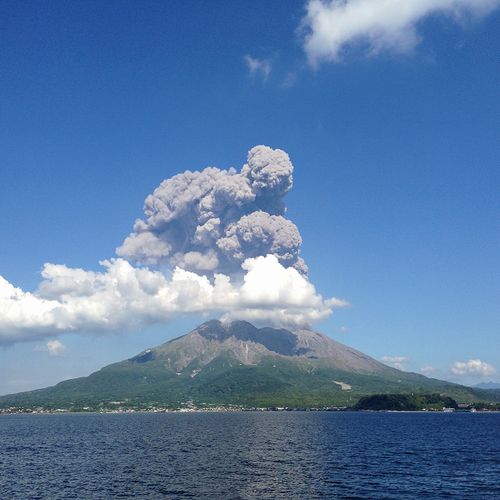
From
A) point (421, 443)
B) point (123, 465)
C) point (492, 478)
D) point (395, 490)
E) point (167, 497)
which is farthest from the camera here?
point (421, 443)

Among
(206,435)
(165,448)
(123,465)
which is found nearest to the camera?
(123,465)

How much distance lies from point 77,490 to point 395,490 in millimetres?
49379

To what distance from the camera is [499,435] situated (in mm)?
182500

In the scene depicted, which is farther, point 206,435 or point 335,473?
point 206,435

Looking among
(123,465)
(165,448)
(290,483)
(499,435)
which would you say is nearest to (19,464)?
(123,465)

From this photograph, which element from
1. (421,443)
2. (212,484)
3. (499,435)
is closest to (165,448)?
(212,484)

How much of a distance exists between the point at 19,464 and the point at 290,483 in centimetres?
6211

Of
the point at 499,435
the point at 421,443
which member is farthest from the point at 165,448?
the point at 499,435

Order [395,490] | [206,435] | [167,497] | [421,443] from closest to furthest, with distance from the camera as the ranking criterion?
[167,497] → [395,490] → [421,443] → [206,435]

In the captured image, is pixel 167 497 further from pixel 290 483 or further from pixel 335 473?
pixel 335 473

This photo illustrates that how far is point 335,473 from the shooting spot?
97.4m

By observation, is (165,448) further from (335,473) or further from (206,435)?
(335,473)

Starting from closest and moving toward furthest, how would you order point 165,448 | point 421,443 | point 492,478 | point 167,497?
point 167,497 → point 492,478 → point 165,448 → point 421,443

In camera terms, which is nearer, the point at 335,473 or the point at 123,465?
the point at 335,473
